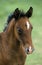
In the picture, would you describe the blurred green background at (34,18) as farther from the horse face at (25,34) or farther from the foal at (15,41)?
the horse face at (25,34)

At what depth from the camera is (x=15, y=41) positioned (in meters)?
6.89

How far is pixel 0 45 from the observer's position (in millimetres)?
7086

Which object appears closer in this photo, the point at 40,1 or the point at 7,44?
the point at 7,44

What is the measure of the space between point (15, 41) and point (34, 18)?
8.78m

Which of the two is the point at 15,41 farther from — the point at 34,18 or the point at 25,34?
the point at 34,18

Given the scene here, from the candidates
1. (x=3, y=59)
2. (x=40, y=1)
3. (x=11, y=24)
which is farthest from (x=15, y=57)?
(x=40, y=1)

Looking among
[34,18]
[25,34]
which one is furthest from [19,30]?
[34,18]

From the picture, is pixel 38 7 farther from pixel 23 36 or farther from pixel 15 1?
pixel 23 36

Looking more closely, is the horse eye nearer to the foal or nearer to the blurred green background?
the foal

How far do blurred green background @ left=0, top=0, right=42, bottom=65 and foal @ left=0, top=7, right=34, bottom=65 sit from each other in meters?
2.28

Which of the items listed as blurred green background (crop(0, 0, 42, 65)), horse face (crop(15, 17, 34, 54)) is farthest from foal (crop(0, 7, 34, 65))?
blurred green background (crop(0, 0, 42, 65))

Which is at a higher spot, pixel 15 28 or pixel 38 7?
pixel 38 7

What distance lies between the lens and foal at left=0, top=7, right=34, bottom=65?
6.64 metres

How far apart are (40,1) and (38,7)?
1320 millimetres
